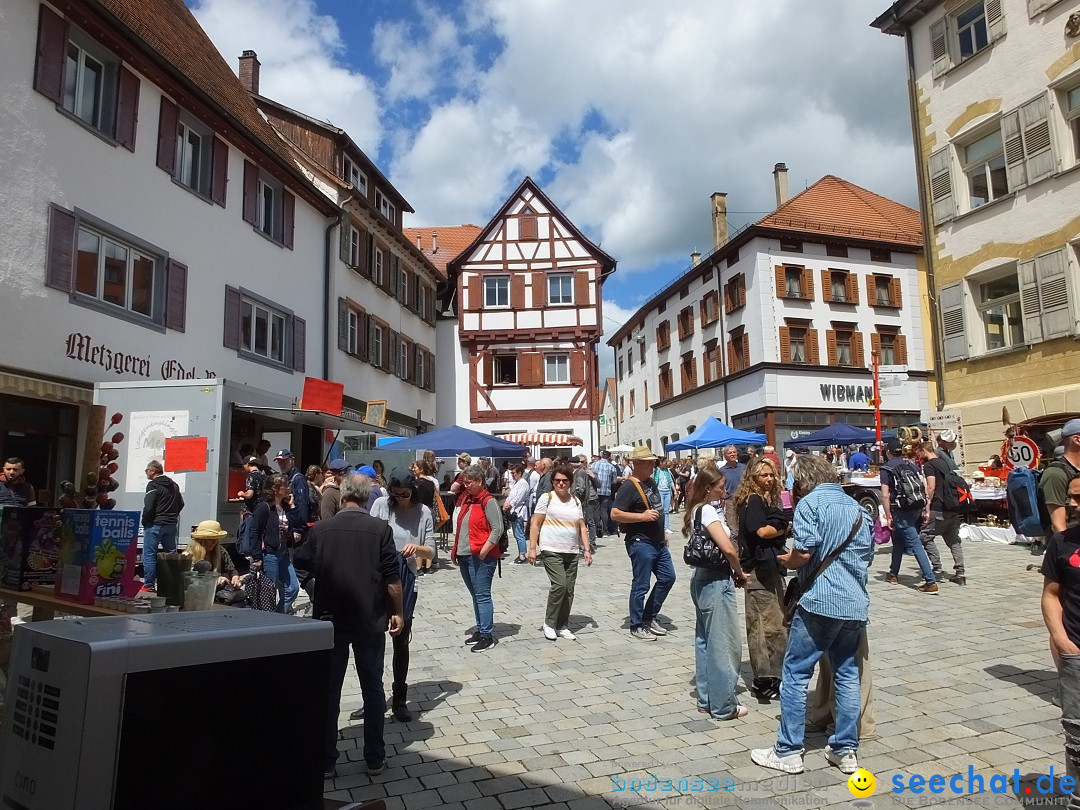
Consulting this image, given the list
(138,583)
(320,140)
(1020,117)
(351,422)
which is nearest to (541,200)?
(320,140)

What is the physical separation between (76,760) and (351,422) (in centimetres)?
1577

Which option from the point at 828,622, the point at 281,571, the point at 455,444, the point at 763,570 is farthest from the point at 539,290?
the point at 828,622

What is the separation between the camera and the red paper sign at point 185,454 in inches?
412

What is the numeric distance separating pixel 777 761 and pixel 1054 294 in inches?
556

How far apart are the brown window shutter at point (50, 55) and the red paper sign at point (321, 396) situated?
6051mm

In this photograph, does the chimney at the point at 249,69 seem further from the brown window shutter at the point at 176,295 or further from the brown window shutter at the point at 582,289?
the brown window shutter at the point at 582,289

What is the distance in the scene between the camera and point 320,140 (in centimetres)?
2212

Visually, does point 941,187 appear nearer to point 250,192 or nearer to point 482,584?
point 482,584

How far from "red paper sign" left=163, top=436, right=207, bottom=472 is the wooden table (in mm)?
6393

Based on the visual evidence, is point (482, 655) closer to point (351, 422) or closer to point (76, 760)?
point (76, 760)

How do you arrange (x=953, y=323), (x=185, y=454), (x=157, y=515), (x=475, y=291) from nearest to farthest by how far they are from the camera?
(x=157, y=515)
(x=185, y=454)
(x=953, y=323)
(x=475, y=291)

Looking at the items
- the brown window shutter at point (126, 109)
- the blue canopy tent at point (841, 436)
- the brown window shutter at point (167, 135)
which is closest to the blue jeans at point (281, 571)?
the brown window shutter at point (126, 109)

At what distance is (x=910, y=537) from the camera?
925 centimetres

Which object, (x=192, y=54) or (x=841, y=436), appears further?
(x=841, y=436)
